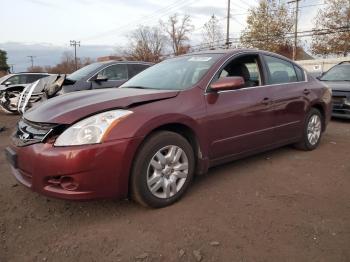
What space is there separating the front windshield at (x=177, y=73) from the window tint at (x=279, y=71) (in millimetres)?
881

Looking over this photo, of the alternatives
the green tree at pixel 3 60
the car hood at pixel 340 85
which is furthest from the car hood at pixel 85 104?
the green tree at pixel 3 60

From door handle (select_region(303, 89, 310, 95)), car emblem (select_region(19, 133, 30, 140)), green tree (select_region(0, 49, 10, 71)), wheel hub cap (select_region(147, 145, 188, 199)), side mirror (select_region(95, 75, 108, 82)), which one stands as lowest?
wheel hub cap (select_region(147, 145, 188, 199))

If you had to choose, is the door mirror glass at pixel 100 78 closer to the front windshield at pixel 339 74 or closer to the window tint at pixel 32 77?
the front windshield at pixel 339 74

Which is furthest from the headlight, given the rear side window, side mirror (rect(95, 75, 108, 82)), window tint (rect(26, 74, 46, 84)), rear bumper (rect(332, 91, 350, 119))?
window tint (rect(26, 74, 46, 84))

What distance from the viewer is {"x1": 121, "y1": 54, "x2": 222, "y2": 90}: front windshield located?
407 centimetres

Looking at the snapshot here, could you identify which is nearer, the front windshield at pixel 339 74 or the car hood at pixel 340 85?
the car hood at pixel 340 85

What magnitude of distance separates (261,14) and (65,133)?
119 feet

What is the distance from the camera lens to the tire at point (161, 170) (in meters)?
3.27

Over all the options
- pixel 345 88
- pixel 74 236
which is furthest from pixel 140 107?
pixel 345 88

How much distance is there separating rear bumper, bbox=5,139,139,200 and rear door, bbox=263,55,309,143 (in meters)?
2.33

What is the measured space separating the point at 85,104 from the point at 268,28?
35289 mm

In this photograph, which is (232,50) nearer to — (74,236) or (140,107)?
(140,107)

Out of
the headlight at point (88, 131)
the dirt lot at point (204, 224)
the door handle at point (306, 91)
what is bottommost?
the dirt lot at point (204, 224)

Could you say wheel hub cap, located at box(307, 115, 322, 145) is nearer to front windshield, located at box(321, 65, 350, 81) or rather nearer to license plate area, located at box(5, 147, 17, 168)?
license plate area, located at box(5, 147, 17, 168)
